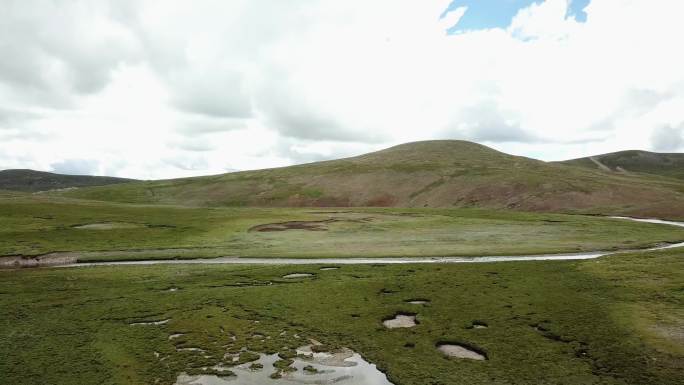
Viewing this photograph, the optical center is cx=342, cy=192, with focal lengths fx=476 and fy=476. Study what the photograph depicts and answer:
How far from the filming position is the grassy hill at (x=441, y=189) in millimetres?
118375

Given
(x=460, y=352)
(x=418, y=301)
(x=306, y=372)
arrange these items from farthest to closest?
(x=418, y=301) < (x=460, y=352) < (x=306, y=372)

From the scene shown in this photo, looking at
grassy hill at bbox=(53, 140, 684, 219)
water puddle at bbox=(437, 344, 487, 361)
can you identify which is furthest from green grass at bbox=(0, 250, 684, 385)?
grassy hill at bbox=(53, 140, 684, 219)

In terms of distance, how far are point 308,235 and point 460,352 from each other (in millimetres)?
48681

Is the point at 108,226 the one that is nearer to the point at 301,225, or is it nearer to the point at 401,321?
the point at 301,225

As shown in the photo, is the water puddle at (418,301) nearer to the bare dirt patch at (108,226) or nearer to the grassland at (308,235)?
the grassland at (308,235)

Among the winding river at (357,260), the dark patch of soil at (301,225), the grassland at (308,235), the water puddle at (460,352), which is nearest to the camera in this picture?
the water puddle at (460,352)

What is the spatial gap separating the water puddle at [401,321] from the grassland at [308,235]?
22.8 m

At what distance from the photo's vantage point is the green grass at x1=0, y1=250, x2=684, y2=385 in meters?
21.9

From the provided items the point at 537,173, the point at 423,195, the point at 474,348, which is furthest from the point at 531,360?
the point at 537,173

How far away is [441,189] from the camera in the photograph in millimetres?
150625

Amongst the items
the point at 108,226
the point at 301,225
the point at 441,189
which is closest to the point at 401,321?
the point at 301,225

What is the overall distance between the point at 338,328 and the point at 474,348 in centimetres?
775

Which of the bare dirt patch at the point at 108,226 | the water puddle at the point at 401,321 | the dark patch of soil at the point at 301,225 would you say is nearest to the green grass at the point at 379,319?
the water puddle at the point at 401,321

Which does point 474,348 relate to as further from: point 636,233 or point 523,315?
point 636,233
